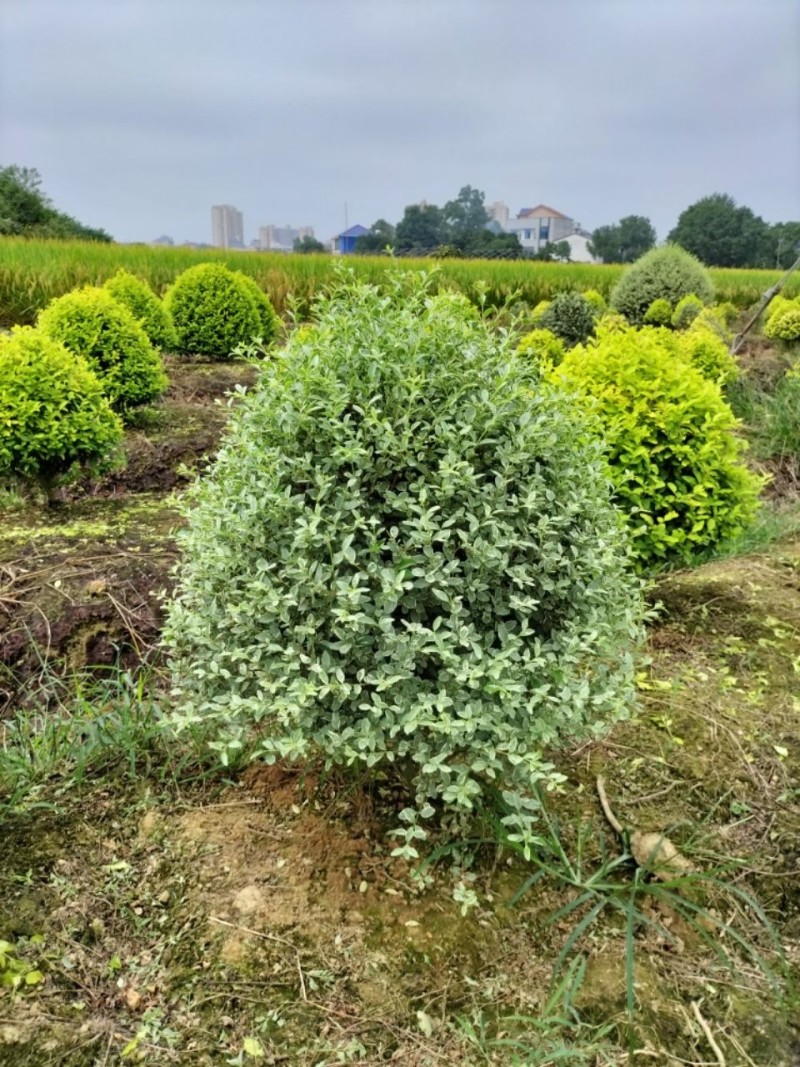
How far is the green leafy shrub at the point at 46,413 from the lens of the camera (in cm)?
405

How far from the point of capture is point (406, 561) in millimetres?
1510

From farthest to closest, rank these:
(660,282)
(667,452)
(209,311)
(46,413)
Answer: (660,282) < (209,311) < (46,413) < (667,452)

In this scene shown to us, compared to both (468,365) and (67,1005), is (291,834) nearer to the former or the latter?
(67,1005)

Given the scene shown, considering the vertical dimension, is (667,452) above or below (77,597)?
above

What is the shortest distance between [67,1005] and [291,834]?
0.58 metres

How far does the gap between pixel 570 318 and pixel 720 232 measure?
124 feet

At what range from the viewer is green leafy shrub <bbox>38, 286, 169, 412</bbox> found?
565 cm

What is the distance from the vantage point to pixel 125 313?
19.4 ft


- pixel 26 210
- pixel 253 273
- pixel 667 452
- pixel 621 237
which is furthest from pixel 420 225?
pixel 667 452

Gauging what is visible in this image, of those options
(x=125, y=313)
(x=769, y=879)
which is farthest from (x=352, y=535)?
(x=125, y=313)

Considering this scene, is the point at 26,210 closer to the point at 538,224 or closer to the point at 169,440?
the point at 169,440

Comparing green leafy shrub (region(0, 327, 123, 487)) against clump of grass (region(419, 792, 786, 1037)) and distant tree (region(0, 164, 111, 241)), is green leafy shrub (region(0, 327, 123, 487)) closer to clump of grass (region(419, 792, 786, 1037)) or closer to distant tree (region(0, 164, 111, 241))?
clump of grass (region(419, 792, 786, 1037))

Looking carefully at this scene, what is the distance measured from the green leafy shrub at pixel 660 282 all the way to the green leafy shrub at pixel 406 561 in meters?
10.6

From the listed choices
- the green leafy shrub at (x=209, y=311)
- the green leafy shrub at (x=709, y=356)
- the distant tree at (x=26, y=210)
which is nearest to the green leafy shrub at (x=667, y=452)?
the green leafy shrub at (x=709, y=356)
